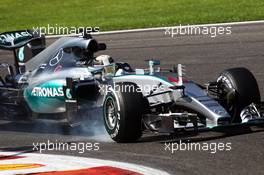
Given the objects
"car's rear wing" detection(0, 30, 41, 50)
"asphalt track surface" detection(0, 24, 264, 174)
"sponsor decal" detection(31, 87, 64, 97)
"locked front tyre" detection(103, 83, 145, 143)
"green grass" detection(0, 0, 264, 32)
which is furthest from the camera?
"green grass" detection(0, 0, 264, 32)

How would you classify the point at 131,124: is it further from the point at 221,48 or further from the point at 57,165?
the point at 221,48

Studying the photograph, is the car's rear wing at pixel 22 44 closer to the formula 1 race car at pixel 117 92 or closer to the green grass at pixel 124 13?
the formula 1 race car at pixel 117 92

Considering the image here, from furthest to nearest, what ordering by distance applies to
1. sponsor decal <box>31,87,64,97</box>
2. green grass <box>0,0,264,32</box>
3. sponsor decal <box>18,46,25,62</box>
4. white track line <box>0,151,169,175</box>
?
green grass <box>0,0,264,32</box> → sponsor decal <box>18,46,25,62</box> → sponsor decal <box>31,87,64,97</box> → white track line <box>0,151,169,175</box>

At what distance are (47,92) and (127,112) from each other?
1.95 m

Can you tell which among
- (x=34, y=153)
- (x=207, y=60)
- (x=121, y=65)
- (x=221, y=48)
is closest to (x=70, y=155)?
(x=34, y=153)

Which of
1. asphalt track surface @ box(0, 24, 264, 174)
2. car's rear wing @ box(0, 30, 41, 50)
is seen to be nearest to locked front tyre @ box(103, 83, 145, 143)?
asphalt track surface @ box(0, 24, 264, 174)

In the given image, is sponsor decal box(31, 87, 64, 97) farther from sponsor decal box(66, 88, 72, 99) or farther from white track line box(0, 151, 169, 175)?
white track line box(0, 151, 169, 175)

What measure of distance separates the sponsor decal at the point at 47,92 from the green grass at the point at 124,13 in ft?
34.3

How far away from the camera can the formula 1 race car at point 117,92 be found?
28.2ft

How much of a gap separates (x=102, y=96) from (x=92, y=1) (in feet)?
62.8

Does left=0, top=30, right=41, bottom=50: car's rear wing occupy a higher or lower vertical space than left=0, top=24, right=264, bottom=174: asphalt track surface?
higher

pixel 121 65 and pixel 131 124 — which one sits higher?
pixel 121 65

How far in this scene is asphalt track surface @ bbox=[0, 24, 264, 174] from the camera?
748cm

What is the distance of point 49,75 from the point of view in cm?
1035
